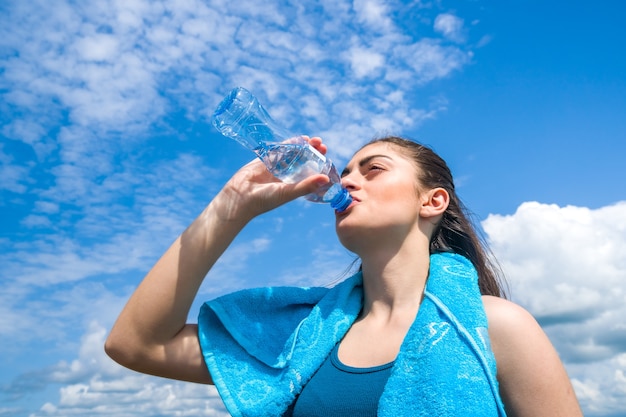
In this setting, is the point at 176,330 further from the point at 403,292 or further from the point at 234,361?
the point at 403,292

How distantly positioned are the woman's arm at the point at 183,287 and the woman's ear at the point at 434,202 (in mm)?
627

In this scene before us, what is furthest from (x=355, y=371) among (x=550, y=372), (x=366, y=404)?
(x=550, y=372)

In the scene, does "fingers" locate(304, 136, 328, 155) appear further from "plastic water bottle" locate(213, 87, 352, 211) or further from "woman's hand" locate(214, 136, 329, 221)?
"woman's hand" locate(214, 136, 329, 221)

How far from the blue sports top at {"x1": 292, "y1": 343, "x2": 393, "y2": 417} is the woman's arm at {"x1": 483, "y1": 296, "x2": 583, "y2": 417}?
509 millimetres

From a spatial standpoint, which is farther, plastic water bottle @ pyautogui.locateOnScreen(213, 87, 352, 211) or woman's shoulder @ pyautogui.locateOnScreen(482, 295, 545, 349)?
plastic water bottle @ pyautogui.locateOnScreen(213, 87, 352, 211)

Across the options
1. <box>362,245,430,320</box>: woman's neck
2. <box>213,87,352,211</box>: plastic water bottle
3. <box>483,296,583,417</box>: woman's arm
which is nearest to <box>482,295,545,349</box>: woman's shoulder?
<box>483,296,583,417</box>: woman's arm

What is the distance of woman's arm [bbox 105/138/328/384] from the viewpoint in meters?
3.05

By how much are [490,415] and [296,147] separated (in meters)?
1.78

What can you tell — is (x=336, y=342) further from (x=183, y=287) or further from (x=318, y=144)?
(x=318, y=144)

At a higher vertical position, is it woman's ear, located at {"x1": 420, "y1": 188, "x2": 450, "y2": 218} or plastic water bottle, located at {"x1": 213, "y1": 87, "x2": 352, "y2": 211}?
plastic water bottle, located at {"x1": 213, "y1": 87, "x2": 352, "y2": 211}

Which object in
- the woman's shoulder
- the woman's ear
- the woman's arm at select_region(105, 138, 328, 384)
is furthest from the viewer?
the woman's ear

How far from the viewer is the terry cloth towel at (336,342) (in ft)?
8.21

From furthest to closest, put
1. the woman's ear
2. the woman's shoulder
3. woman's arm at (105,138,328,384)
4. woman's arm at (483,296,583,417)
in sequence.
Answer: the woman's ear < woman's arm at (105,138,328,384) < the woman's shoulder < woman's arm at (483,296,583,417)

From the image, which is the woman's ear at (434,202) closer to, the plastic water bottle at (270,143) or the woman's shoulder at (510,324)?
the plastic water bottle at (270,143)
